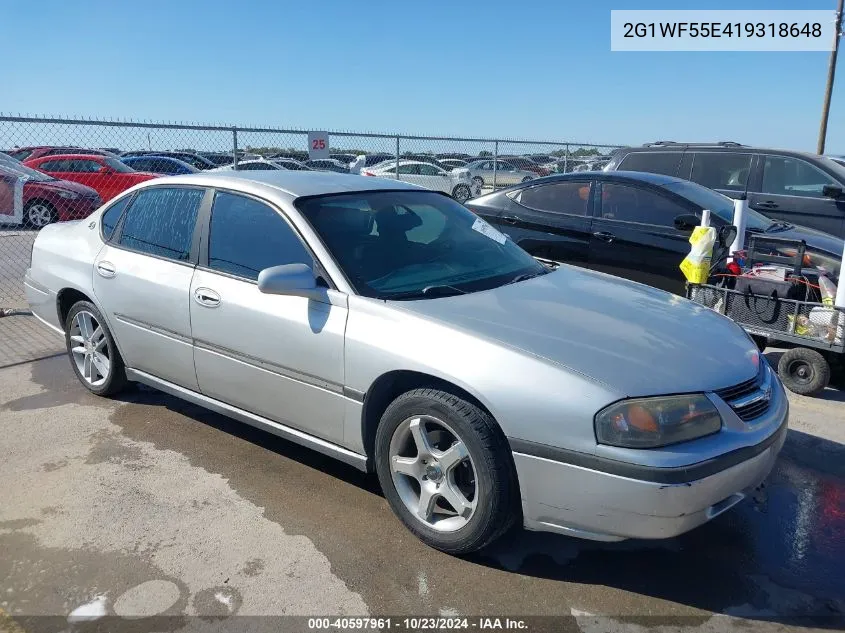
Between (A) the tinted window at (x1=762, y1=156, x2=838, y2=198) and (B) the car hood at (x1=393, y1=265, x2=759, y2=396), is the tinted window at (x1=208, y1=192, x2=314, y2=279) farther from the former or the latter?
(A) the tinted window at (x1=762, y1=156, x2=838, y2=198)

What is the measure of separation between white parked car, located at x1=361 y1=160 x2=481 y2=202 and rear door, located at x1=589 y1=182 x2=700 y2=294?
408 inches

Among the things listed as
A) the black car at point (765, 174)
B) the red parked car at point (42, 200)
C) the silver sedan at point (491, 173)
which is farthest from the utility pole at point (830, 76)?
the red parked car at point (42, 200)

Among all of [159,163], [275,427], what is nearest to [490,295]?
[275,427]

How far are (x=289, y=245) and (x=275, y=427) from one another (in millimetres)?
926

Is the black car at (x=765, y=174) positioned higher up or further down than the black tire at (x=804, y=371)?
higher up

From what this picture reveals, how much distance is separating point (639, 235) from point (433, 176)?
13.3m

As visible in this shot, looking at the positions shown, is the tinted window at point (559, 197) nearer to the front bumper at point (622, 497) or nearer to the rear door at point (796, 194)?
the rear door at point (796, 194)

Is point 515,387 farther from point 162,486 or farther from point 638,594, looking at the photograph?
point 162,486

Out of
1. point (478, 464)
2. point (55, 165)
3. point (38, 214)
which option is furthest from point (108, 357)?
point (55, 165)

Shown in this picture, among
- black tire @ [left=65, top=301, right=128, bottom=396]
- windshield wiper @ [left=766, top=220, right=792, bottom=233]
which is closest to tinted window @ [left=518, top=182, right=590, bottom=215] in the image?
windshield wiper @ [left=766, top=220, right=792, bottom=233]

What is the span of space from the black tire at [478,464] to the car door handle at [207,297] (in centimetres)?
124

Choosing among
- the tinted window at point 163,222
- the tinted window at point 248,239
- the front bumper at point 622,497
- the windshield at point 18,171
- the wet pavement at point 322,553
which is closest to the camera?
the front bumper at point 622,497

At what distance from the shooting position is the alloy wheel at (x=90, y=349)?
4668 mm

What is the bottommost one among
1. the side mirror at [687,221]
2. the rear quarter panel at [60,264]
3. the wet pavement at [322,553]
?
the wet pavement at [322,553]
